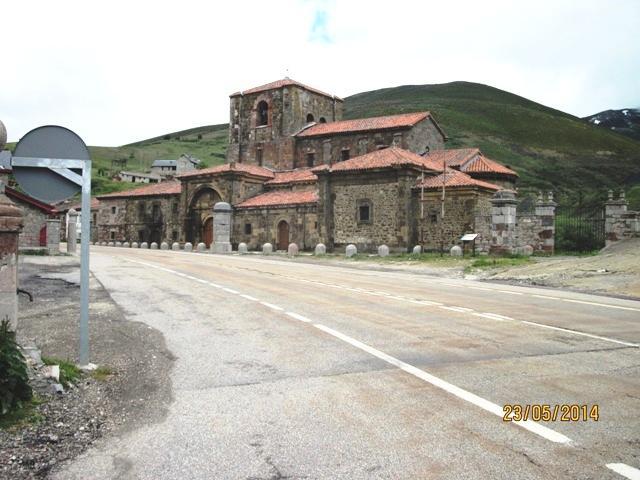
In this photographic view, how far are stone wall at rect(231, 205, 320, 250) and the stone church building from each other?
0.08 meters

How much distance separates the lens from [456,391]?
496 cm

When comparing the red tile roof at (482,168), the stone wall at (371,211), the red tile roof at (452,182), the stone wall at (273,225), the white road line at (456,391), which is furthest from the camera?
the stone wall at (273,225)

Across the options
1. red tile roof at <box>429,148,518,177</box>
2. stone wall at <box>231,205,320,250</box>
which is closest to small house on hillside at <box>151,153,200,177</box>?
stone wall at <box>231,205,320,250</box>

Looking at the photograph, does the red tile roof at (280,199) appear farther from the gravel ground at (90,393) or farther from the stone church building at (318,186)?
the gravel ground at (90,393)

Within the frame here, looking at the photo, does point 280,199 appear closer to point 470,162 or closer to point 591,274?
point 470,162

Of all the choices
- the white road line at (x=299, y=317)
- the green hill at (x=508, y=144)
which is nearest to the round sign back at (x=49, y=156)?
the white road line at (x=299, y=317)

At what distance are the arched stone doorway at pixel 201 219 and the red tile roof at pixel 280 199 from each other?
4.32m

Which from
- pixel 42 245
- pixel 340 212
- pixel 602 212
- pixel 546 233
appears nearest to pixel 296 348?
pixel 546 233

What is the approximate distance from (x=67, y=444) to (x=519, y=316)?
7.69m

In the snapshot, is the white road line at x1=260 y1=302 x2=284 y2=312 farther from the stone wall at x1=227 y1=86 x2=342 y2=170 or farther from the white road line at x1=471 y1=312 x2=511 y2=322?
the stone wall at x1=227 y1=86 x2=342 y2=170

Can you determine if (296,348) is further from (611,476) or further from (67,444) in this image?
(611,476)

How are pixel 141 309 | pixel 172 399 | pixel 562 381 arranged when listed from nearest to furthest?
pixel 172 399 → pixel 562 381 → pixel 141 309

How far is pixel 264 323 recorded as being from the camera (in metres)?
8.80

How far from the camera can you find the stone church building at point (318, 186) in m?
34.1
